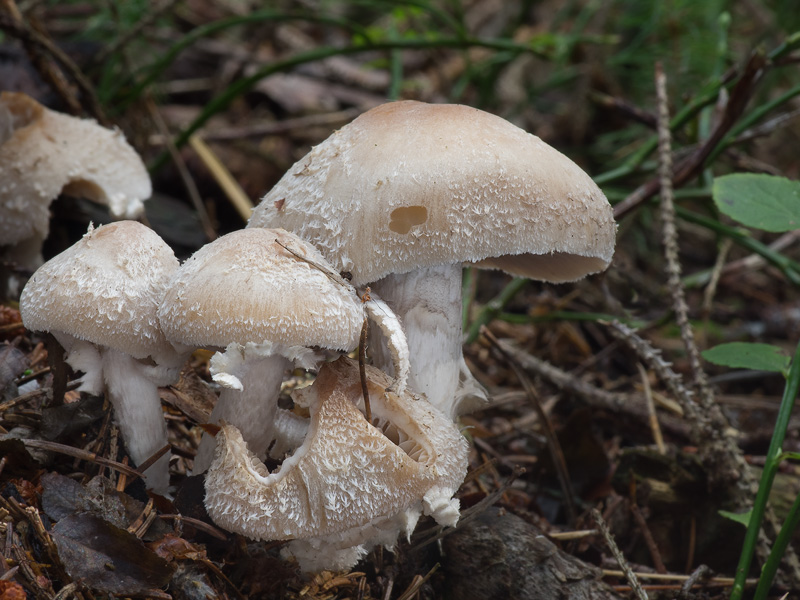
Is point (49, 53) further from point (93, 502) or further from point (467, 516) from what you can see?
point (467, 516)

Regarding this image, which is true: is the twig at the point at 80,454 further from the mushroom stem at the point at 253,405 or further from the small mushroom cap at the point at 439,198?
the small mushroom cap at the point at 439,198

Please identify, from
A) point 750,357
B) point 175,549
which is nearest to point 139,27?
point 175,549

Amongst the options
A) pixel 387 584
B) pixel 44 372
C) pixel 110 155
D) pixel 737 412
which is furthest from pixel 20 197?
pixel 737 412

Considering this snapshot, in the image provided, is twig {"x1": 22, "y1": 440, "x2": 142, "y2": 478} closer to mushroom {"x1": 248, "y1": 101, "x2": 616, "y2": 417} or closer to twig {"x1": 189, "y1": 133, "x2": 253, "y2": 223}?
mushroom {"x1": 248, "y1": 101, "x2": 616, "y2": 417}

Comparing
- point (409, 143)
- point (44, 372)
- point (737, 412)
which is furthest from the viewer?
point (737, 412)

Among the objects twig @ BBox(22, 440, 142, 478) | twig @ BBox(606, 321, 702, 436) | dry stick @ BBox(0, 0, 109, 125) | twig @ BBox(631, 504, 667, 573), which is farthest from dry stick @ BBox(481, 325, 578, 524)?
dry stick @ BBox(0, 0, 109, 125)

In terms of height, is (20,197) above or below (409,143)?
below

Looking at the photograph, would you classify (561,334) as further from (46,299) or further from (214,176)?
(46,299)
